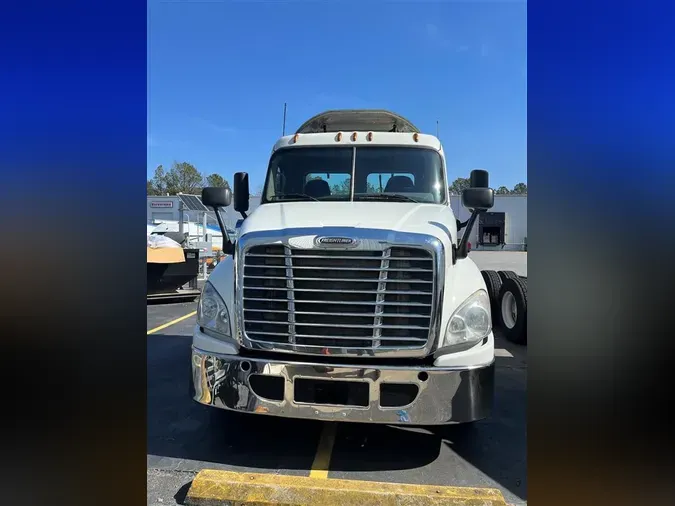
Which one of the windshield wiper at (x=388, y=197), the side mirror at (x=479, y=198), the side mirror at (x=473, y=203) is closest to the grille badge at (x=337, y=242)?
the side mirror at (x=473, y=203)

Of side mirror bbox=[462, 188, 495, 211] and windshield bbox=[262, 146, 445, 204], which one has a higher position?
windshield bbox=[262, 146, 445, 204]

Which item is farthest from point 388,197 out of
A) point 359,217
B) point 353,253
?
point 353,253

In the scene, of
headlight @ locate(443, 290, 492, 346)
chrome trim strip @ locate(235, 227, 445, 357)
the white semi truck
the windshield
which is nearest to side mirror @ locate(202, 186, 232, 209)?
the windshield

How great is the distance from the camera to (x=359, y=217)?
3.09 metres

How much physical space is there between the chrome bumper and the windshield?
1712 mm

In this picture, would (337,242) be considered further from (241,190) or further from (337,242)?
(241,190)

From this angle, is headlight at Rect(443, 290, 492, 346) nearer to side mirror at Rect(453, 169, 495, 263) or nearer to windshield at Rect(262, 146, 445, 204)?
side mirror at Rect(453, 169, 495, 263)

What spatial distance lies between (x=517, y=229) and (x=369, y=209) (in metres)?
26.1

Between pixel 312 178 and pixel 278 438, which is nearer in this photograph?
pixel 278 438

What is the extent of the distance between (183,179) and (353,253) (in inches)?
1643

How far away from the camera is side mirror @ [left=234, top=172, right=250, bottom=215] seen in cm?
430
